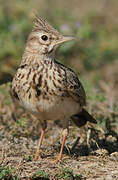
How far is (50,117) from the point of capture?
5.40 meters

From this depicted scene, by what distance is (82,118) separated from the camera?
620cm

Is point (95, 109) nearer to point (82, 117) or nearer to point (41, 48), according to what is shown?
point (82, 117)

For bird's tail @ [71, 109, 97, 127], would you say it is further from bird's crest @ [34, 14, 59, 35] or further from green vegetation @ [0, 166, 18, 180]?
green vegetation @ [0, 166, 18, 180]

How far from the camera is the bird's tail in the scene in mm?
6070

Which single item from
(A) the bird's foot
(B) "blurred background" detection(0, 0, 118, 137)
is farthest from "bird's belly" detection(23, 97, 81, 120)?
(B) "blurred background" detection(0, 0, 118, 137)

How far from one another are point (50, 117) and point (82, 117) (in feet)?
3.03

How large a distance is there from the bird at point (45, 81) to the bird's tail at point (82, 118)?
53cm

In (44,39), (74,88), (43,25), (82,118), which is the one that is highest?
(43,25)

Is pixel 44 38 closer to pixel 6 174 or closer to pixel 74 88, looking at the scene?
pixel 74 88

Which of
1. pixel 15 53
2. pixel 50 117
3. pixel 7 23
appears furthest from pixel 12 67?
pixel 50 117

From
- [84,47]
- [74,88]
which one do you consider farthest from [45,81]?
[84,47]

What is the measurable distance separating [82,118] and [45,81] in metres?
1.28

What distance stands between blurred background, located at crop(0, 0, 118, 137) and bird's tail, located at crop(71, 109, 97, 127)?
390mm

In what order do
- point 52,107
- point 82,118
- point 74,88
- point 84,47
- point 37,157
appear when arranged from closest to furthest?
point 52,107, point 37,157, point 74,88, point 82,118, point 84,47
